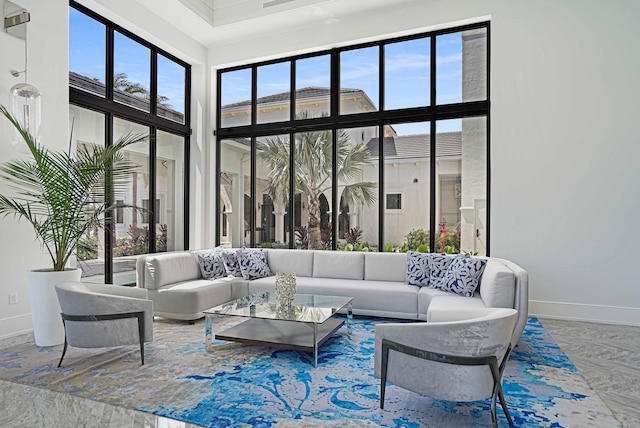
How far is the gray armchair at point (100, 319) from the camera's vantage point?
3111 mm

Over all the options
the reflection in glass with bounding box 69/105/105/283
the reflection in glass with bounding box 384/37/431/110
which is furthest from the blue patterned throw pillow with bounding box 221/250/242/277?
the reflection in glass with bounding box 384/37/431/110

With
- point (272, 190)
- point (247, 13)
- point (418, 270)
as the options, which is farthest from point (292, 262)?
point (247, 13)

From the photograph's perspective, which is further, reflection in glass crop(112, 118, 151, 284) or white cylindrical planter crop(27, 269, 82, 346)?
reflection in glass crop(112, 118, 151, 284)

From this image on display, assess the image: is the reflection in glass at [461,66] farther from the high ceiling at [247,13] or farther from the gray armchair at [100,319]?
the gray armchair at [100,319]

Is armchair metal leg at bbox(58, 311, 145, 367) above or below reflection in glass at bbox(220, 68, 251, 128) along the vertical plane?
below

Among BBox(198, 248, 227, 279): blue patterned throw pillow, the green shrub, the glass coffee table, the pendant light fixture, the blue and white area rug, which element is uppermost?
the pendant light fixture

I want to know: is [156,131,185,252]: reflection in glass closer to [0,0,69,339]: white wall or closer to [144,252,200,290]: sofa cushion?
[144,252,200,290]: sofa cushion

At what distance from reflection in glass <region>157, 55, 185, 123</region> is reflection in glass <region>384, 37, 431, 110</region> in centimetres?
340

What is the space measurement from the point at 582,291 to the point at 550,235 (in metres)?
0.73

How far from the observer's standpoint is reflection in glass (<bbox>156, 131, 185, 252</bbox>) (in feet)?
20.2

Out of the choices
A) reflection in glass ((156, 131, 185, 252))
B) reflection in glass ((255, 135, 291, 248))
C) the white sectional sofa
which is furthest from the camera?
reflection in glass ((255, 135, 291, 248))

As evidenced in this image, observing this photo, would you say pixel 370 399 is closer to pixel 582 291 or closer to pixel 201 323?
pixel 201 323

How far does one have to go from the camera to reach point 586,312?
185 inches

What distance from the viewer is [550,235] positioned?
4879 mm
